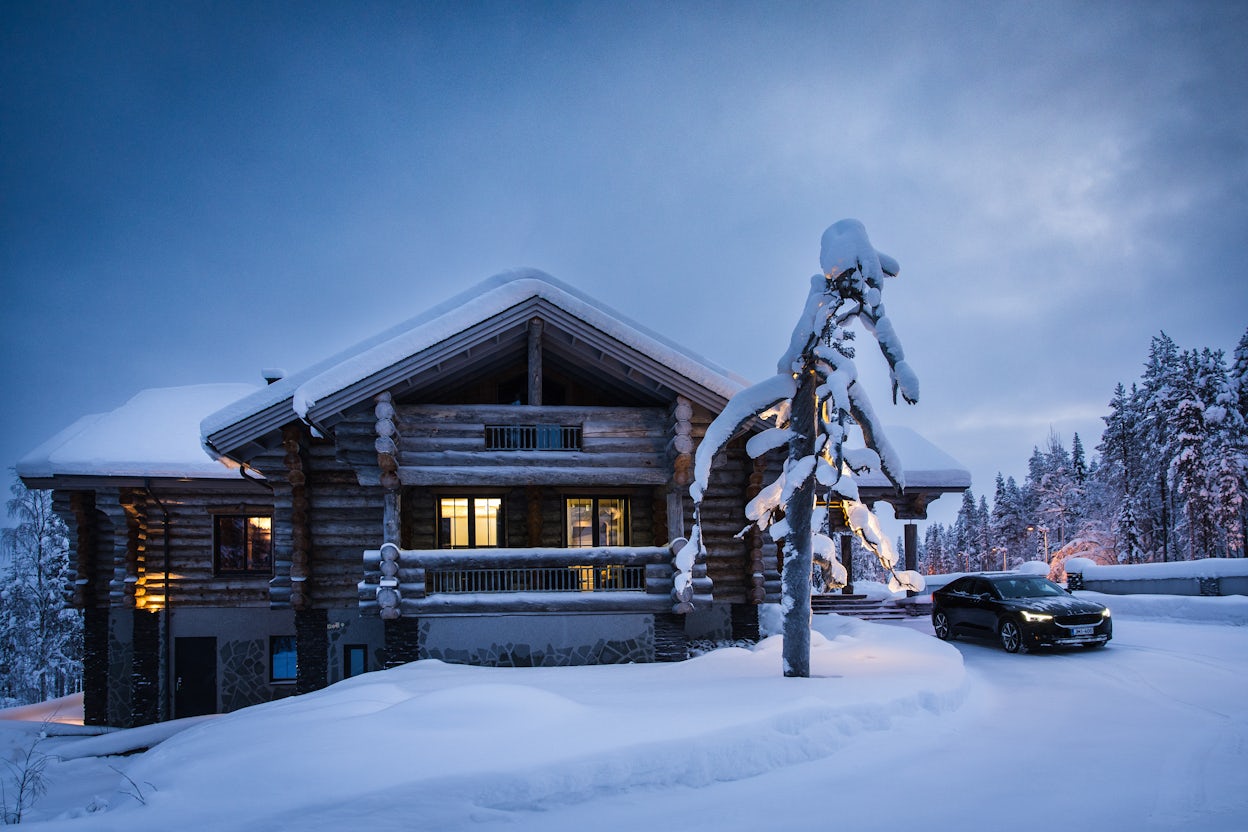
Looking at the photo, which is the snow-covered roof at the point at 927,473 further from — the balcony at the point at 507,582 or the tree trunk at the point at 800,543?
the tree trunk at the point at 800,543

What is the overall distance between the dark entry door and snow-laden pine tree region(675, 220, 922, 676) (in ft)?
48.8

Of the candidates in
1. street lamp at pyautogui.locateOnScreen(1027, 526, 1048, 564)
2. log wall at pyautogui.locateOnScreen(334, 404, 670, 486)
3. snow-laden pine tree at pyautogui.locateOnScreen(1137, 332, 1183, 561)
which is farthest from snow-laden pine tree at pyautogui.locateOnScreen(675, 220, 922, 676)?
street lamp at pyautogui.locateOnScreen(1027, 526, 1048, 564)

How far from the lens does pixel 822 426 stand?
32.0 feet

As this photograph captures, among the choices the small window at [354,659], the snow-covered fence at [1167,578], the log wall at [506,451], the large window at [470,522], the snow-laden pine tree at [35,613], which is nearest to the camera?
the log wall at [506,451]

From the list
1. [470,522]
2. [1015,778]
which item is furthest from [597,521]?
[1015,778]

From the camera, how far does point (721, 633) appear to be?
16.5 m

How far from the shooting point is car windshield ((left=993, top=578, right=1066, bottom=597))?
49.4ft

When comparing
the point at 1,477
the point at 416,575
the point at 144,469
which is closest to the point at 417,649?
the point at 416,575

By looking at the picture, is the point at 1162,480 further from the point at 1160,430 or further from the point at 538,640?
the point at 538,640

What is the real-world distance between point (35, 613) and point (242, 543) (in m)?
28.2

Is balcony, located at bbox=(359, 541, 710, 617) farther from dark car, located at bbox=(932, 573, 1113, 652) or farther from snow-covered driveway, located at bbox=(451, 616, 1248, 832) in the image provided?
dark car, located at bbox=(932, 573, 1113, 652)

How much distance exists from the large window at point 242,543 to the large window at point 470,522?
20.4 feet

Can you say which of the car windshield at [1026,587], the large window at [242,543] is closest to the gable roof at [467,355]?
the large window at [242,543]

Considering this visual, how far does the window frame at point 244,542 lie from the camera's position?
61.5 feet
